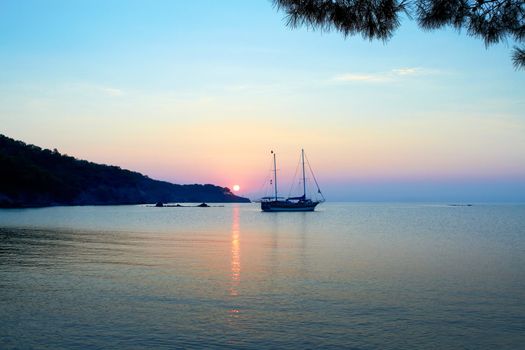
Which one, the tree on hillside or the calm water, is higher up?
the tree on hillside

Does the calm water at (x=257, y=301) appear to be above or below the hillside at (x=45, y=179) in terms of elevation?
below

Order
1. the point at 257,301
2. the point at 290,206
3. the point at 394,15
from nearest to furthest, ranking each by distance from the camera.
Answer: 1. the point at 394,15
2. the point at 257,301
3. the point at 290,206

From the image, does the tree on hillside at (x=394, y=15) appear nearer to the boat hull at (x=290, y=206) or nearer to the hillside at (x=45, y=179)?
the boat hull at (x=290, y=206)

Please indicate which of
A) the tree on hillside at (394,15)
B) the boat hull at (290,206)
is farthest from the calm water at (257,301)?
the boat hull at (290,206)

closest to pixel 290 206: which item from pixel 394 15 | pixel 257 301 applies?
Result: pixel 257 301

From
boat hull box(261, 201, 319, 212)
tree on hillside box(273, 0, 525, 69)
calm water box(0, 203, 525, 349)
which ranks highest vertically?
tree on hillside box(273, 0, 525, 69)

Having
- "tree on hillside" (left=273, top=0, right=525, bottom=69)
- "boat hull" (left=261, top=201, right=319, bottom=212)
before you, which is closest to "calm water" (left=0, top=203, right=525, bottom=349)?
"tree on hillside" (left=273, top=0, right=525, bottom=69)

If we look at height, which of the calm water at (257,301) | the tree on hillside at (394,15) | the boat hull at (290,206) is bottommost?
the calm water at (257,301)

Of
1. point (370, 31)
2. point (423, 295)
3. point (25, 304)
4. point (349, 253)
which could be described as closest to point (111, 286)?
point (25, 304)

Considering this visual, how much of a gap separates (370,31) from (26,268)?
19971mm

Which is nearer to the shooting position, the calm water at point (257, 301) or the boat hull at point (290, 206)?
the calm water at point (257, 301)

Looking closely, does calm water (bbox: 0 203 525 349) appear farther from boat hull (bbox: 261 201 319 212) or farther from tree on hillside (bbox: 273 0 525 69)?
boat hull (bbox: 261 201 319 212)

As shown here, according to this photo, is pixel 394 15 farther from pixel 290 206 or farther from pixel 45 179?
pixel 45 179

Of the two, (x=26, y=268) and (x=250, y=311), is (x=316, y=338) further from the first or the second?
(x=26, y=268)
